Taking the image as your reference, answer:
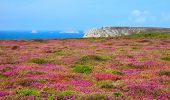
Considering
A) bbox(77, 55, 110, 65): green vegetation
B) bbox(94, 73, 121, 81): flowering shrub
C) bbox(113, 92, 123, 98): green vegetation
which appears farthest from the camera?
bbox(77, 55, 110, 65): green vegetation

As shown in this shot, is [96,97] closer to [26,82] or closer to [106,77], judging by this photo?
[26,82]

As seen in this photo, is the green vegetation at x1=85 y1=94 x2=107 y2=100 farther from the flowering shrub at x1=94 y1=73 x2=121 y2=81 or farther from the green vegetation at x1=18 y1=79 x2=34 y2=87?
the flowering shrub at x1=94 y1=73 x2=121 y2=81

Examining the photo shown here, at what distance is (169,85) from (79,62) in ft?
37.4

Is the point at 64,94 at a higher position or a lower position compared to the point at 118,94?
higher

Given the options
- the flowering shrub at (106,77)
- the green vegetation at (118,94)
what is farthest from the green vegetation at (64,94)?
the flowering shrub at (106,77)

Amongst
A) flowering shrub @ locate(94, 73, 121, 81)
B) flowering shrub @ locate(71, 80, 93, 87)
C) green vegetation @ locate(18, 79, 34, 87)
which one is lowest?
flowering shrub @ locate(94, 73, 121, 81)

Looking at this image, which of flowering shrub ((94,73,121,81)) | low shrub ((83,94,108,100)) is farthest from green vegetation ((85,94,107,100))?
flowering shrub ((94,73,121,81))

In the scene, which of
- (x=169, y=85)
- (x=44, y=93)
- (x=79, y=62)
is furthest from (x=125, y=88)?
(x=79, y=62)

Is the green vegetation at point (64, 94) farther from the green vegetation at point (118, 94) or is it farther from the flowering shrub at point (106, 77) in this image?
the flowering shrub at point (106, 77)

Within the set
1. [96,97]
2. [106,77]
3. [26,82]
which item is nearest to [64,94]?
[96,97]

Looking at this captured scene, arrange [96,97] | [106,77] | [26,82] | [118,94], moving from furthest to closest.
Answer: [106,77]
[26,82]
[118,94]
[96,97]

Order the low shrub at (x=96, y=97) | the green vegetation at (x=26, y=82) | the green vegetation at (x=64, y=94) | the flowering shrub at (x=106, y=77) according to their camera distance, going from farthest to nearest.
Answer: the flowering shrub at (x=106, y=77), the green vegetation at (x=26, y=82), the green vegetation at (x=64, y=94), the low shrub at (x=96, y=97)

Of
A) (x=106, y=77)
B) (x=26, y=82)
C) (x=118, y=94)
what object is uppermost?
(x=26, y=82)

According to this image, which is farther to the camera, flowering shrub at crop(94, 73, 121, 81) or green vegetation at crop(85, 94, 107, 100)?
flowering shrub at crop(94, 73, 121, 81)
